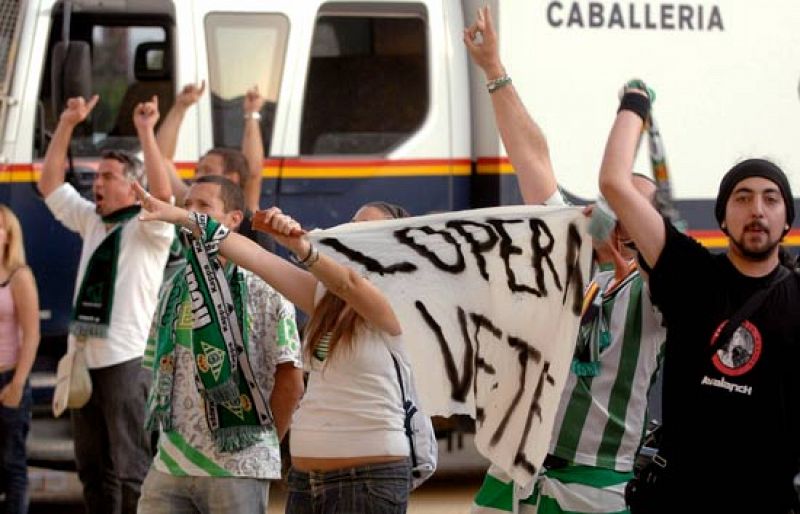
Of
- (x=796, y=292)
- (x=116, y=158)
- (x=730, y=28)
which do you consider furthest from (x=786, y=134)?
(x=796, y=292)

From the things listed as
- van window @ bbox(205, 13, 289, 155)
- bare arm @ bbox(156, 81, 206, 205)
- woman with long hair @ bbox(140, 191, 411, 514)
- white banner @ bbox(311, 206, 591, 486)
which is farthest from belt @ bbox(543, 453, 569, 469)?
van window @ bbox(205, 13, 289, 155)

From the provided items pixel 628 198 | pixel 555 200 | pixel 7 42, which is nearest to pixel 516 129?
pixel 555 200

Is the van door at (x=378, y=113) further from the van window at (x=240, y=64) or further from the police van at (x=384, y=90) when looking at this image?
the van window at (x=240, y=64)

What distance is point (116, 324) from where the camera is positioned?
8.15 metres

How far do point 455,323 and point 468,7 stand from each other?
197 inches

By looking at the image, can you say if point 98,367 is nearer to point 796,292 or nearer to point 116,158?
point 116,158

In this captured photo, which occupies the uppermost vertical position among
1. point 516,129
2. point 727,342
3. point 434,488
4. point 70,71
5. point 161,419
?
point 70,71

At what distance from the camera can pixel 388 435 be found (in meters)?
5.24

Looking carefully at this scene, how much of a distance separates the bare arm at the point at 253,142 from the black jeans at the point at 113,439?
1.14m

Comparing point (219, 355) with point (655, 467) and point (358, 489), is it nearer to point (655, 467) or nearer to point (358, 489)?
point (358, 489)

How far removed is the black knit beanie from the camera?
4.39 metres

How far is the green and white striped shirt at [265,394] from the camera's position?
5.63 metres

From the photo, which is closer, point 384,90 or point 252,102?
point 252,102

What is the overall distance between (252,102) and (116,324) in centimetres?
169
